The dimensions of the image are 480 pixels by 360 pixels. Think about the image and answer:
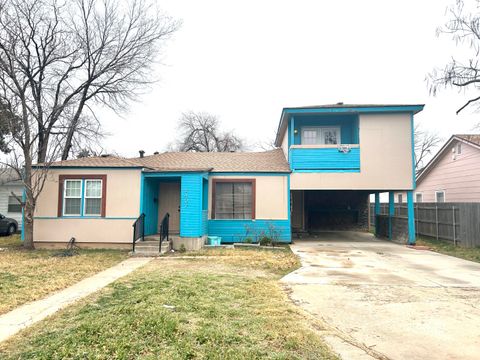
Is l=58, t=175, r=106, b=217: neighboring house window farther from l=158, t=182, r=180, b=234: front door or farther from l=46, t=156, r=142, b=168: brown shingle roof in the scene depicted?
l=158, t=182, r=180, b=234: front door

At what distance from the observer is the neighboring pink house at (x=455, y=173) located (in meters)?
16.0

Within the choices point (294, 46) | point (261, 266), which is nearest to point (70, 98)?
point (294, 46)

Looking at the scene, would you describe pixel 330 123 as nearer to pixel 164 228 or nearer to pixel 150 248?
pixel 164 228

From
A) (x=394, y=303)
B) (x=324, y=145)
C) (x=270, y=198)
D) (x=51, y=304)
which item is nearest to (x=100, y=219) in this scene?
(x=270, y=198)

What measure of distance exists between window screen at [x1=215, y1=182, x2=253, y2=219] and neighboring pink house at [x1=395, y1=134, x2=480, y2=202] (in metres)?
11.4

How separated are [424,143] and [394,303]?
41.8 metres

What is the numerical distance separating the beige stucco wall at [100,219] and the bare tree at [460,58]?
10.8m

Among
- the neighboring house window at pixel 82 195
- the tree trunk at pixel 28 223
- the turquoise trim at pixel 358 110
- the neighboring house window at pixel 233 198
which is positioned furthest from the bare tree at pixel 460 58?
the tree trunk at pixel 28 223

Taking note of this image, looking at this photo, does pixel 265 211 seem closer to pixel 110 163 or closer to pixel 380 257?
pixel 380 257

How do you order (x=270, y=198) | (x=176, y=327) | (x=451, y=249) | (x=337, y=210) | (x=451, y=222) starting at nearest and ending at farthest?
(x=176, y=327) < (x=451, y=249) < (x=451, y=222) < (x=270, y=198) < (x=337, y=210)

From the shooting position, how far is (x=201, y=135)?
1566 inches

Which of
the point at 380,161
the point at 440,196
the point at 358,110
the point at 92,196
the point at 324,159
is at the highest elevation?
the point at 358,110

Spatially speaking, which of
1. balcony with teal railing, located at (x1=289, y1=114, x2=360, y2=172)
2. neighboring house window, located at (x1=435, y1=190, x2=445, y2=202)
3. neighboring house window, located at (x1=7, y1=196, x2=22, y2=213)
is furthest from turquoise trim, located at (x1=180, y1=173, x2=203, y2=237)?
neighboring house window, located at (x1=435, y1=190, x2=445, y2=202)

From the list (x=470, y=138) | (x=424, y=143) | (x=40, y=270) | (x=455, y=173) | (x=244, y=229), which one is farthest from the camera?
(x=424, y=143)
